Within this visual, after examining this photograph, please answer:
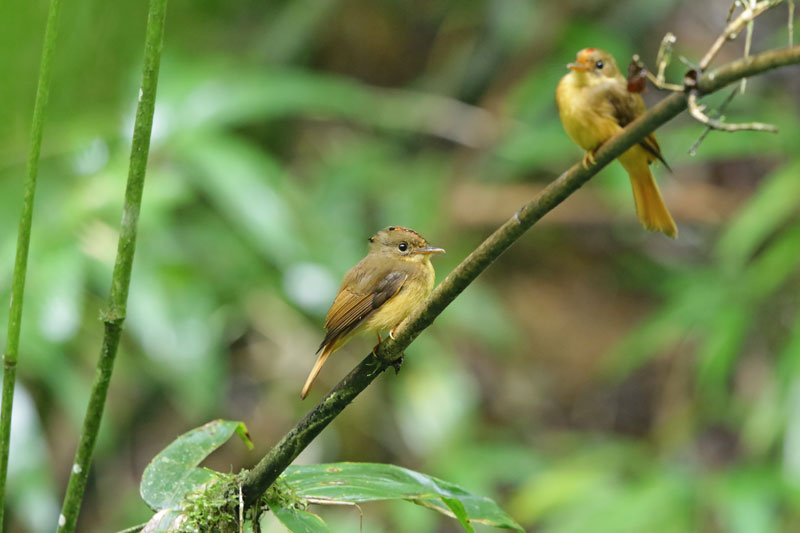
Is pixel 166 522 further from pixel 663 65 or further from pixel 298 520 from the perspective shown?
pixel 663 65

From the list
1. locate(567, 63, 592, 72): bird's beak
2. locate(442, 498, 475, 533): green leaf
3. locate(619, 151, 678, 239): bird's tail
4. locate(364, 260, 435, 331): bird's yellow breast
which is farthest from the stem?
locate(567, 63, 592, 72): bird's beak

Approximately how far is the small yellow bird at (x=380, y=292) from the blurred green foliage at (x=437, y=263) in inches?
41.7

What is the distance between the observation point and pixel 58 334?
3195 millimetres

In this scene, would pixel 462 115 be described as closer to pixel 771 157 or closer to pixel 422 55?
pixel 422 55

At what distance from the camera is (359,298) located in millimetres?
1816

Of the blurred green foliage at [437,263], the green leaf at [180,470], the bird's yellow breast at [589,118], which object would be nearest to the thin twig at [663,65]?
the bird's yellow breast at [589,118]

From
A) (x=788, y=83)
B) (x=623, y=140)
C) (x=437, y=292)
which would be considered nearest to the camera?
(x=623, y=140)

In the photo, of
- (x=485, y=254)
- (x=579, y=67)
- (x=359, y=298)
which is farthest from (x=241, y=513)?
(x=579, y=67)

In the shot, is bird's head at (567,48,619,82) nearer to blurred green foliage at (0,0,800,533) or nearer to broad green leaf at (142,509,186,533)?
broad green leaf at (142,509,186,533)

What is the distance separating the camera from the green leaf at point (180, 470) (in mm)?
1257

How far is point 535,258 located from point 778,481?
220 cm

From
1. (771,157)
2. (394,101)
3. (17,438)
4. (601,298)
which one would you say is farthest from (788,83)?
(17,438)

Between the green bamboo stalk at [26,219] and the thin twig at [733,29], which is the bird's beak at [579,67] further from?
the green bamboo stalk at [26,219]

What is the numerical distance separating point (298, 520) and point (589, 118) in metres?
0.81
